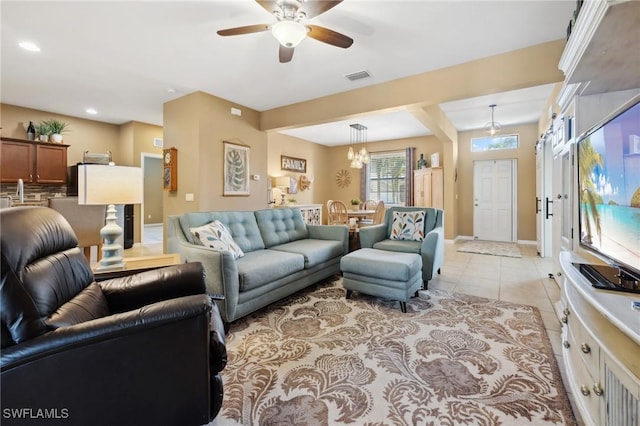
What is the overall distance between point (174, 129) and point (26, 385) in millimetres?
4117

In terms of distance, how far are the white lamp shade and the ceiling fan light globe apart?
4.72 ft

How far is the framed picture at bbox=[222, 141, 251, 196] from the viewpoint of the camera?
4437 millimetres

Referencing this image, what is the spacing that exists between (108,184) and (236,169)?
2.59 metres

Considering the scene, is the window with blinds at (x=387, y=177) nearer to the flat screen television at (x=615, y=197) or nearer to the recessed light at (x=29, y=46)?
the flat screen television at (x=615, y=197)

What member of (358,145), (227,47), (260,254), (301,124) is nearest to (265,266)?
(260,254)

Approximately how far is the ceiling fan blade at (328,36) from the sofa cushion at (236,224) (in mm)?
1959

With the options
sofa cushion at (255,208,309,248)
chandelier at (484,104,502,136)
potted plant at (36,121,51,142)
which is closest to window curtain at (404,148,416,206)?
chandelier at (484,104,502,136)

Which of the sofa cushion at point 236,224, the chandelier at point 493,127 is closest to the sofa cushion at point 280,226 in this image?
the sofa cushion at point 236,224

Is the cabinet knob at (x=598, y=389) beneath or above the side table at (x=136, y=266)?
beneath

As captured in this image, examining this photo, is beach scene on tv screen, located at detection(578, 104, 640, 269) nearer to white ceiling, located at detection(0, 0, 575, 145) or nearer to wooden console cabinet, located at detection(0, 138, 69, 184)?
white ceiling, located at detection(0, 0, 575, 145)

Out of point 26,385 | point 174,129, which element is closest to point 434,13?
point 26,385

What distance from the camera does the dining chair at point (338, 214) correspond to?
18.7 ft

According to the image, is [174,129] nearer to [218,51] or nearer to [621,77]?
[218,51]

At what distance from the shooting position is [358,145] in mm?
8141
